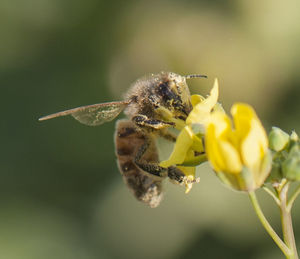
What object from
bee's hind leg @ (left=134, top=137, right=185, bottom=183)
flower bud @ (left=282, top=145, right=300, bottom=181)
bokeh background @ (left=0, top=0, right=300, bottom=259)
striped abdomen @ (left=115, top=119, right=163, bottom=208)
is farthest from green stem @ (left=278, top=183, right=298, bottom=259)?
bokeh background @ (left=0, top=0, right=300, bottom=259)

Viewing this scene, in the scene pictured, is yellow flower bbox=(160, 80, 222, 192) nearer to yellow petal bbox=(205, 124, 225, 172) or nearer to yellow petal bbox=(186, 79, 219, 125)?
yellow petal bbox=(186, 79, 219, 125)

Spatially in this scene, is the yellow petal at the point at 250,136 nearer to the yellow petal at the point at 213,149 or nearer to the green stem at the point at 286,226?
the yellow petal at the point at 213,149

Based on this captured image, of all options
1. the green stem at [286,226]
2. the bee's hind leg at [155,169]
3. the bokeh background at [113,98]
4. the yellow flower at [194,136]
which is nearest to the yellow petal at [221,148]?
the yellow flower at [194,136]

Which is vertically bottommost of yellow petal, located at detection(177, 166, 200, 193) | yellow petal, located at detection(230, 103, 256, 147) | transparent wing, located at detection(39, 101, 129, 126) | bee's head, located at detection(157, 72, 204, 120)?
yellow petal, located at detection(177, 166, 200, 193)

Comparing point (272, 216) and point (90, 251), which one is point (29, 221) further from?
point (272, 216)

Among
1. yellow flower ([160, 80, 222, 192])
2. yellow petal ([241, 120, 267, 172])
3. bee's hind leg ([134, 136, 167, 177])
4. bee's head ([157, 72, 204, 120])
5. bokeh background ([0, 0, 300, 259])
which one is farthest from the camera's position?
bokeh background ([0, 0, 300, 259])

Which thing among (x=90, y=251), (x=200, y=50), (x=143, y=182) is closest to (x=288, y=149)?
(x=143, y=182)
